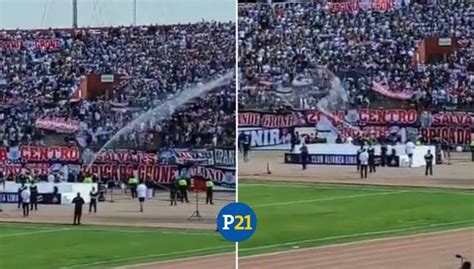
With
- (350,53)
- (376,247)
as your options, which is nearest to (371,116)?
(350,53)

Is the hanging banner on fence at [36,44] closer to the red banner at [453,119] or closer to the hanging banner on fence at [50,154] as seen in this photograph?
the hanging banner on fence at [50,154]

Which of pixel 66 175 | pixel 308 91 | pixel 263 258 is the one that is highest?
pixel 308 91

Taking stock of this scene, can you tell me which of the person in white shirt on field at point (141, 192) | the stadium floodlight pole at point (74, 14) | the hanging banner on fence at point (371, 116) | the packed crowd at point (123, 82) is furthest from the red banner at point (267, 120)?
the stadium floodlight pole at point (74, 14)

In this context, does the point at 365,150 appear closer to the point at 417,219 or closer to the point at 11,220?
the point at 417,219

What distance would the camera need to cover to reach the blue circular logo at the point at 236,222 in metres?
6.37

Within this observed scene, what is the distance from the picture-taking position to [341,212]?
745 centimetres

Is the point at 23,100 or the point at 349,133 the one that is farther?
the point at 349,133

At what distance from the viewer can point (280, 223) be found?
732 centimetres

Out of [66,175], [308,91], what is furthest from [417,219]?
[66,175]

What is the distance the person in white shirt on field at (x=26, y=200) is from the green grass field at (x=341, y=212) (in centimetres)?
119

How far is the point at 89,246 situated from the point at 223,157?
0.87 metres

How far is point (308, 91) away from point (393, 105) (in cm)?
50

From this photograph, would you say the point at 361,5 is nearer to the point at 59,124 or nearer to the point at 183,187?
the point at 183,187

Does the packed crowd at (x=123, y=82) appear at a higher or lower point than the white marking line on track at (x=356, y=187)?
higher
